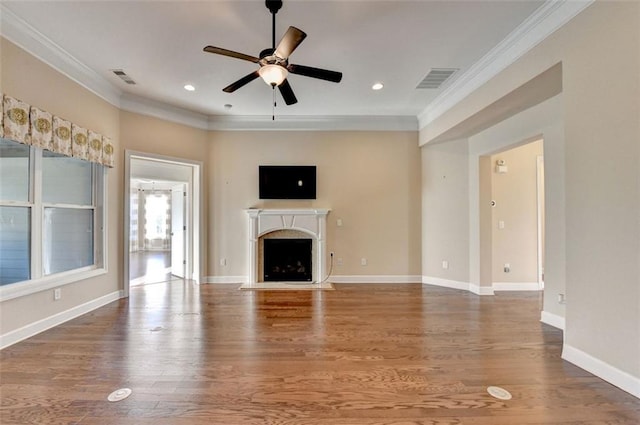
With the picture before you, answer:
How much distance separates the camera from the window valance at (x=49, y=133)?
Answer: 8.48ft

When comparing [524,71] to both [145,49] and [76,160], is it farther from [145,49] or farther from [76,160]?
[76,160]

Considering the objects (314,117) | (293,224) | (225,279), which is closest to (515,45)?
(314,117)

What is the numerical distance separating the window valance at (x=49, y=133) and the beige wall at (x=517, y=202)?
19.0 feet

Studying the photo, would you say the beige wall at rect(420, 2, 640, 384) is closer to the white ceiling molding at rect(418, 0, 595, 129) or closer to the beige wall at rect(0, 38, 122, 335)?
the white ceiling molding at rect(418, 0, 595, 129)

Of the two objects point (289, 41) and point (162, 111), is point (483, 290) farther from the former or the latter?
Answer: point (162, 111)

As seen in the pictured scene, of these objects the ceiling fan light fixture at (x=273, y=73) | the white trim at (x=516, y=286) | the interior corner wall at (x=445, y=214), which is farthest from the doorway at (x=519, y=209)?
the ceiling fan light fixture at (x=273, y=73)

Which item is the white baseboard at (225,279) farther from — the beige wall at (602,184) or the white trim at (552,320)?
the beige wall at (602,184)

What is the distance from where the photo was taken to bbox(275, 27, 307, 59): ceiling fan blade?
2.01m

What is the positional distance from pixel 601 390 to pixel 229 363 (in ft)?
9.00

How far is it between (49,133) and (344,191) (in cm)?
410

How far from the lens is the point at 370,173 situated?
5.27 m

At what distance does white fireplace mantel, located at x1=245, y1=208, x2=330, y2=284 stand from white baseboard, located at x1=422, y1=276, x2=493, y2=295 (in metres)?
1.95

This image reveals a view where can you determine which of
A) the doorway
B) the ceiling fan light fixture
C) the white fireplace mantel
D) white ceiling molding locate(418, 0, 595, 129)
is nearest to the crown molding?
white ceiling molding locate(418, 0, 595, 129)

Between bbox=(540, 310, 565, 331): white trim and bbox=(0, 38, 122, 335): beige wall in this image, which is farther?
bbox=(540, 310, 565, 331): white trim
